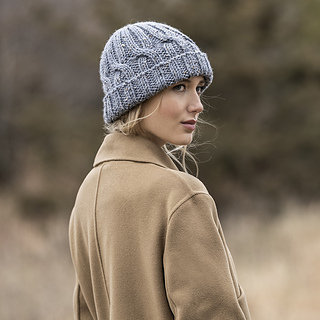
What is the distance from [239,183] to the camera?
10477 millimetres

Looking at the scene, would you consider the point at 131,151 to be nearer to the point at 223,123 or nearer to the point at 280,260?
the point at 280,260

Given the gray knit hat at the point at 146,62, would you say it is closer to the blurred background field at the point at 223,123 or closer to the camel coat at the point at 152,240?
the camel coat at the point at 152,240

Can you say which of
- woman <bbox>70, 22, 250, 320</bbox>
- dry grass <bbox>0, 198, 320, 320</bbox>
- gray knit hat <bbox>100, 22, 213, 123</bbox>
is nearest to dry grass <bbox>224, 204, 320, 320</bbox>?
dry grass <bbox>0, 198, 320, 320</bbox>

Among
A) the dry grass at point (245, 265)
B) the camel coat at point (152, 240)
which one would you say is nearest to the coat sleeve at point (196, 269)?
the camel coat at point (152, 240)

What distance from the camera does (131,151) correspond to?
5.07 feet

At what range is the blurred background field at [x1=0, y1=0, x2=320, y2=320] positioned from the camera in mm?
9188

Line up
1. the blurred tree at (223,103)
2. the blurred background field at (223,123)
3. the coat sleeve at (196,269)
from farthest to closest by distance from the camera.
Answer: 1. the blurred tree at (223,103)
2. the blurred background field at (223,123)
3. the coat sleeve at (196,269)

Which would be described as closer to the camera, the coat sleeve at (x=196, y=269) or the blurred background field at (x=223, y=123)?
the coat sleeve at (x=196, y=269)

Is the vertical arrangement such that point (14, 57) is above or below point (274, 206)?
above

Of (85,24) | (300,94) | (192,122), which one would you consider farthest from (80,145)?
(192,122)

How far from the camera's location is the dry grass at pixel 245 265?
5.12 m

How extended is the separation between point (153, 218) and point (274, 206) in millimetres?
9036

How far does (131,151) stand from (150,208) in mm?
193

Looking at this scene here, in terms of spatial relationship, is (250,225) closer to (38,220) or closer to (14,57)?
(38,220)
